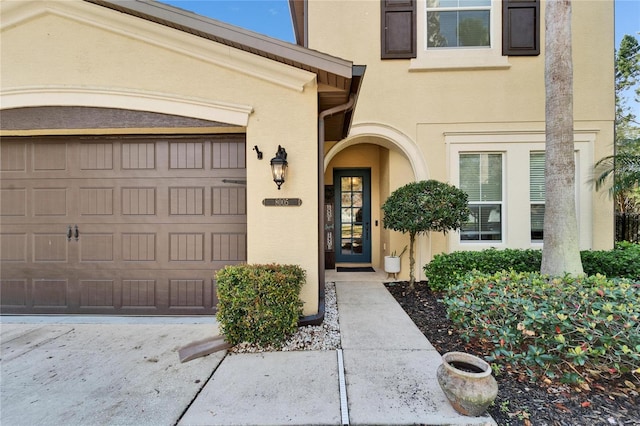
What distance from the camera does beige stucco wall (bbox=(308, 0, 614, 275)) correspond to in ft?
19.6

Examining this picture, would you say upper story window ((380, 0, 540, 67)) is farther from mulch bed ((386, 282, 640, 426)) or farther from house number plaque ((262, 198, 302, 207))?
mulch bed ((386, 282, 640, 426))

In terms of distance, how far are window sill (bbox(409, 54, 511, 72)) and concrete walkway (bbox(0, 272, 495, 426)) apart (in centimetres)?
530

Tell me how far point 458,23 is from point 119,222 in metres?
7.58

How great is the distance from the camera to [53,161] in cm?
431

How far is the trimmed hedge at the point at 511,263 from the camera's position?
4867 mm

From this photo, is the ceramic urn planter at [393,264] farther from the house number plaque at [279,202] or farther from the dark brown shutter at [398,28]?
the dark brown shutter at [398,28]

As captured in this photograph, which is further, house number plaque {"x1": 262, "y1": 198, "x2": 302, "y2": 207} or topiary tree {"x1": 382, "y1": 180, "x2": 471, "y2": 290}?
topiary tree {"x1": 382, "y1": 180, "x2": 471, "y2": 290}

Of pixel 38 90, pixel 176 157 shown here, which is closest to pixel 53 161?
pixel 38 90

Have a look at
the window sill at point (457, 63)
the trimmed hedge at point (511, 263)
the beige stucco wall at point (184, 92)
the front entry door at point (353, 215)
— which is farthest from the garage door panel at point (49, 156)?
the window sill at point (457, 63)

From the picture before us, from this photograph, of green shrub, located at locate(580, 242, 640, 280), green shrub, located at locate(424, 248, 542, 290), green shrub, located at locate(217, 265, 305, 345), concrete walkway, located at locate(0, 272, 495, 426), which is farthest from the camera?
green shrub, located at locate(424, 248, 542, 290)

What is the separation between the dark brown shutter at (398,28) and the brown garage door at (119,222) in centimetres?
414

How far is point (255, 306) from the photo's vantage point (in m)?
3.12

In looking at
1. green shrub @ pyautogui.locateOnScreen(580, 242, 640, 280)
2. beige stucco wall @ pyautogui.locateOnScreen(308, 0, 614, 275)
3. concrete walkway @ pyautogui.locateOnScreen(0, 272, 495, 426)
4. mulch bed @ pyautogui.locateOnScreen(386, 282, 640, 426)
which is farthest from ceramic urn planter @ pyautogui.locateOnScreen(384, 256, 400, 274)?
mulch bed @ pyautogui.locateOnScreen(386, 282, 640, 426)

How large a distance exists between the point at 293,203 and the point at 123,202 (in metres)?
2.64
